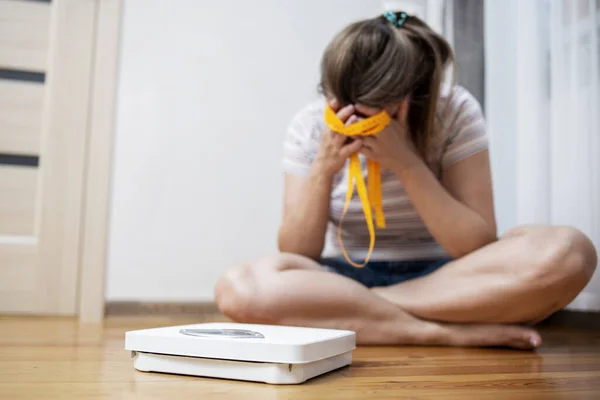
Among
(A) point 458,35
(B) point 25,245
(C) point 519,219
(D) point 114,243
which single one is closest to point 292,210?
(C) point 519,219

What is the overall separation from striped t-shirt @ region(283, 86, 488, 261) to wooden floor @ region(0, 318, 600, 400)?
284mm

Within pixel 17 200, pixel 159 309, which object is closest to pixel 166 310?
pixel 159 309

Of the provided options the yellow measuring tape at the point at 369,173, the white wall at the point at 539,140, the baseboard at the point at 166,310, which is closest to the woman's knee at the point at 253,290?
the yellow measuring tape at the point at 369,173

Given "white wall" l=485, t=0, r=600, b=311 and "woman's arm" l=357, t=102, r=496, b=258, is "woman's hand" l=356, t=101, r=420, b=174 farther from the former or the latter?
"white wall" l=485, t=0, r=600, b=311

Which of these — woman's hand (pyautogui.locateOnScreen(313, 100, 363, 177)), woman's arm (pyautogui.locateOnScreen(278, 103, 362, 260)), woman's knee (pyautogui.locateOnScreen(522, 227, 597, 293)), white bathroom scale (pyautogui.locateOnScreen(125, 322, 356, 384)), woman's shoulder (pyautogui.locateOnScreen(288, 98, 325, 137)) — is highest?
woman's shoulder (pyautogui.locateOnScreen(288, 98, 325, 137))

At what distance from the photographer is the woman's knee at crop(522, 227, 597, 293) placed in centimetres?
94

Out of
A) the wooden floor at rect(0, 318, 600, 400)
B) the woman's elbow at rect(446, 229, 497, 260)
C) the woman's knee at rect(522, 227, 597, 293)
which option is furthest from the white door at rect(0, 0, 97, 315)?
the woman's knee at rect(522, 227, 597, 293)

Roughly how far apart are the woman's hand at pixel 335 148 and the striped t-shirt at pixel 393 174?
0.08 metres

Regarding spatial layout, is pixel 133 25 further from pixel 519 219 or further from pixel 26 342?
pixel 519 219

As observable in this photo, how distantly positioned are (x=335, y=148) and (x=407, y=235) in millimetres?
255

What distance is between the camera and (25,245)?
1.61 meters

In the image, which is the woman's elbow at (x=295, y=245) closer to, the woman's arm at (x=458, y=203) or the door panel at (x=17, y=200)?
the woman's arm at (x=458, y=203)

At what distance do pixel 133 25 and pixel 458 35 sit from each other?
1024 mm

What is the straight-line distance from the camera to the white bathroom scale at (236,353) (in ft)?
1.88
